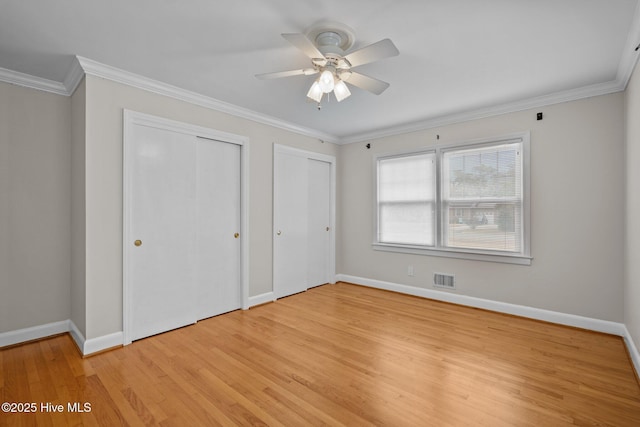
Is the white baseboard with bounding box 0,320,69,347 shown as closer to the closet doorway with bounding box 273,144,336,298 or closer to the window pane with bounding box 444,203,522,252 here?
the closet doorway with bounding box 273,144,336,298

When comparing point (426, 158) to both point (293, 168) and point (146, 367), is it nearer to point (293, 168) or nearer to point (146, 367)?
point (293, 168)

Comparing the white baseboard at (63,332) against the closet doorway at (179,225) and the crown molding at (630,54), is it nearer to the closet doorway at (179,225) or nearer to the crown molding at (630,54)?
the closet doorway at (179,225)

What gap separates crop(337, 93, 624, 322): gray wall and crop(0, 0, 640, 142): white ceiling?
1.05ft

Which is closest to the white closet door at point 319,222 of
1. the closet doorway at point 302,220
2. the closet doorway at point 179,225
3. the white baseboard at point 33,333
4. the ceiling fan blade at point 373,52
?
the closet doorway at point 302,220

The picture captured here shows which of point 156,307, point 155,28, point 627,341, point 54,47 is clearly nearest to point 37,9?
point 54,47

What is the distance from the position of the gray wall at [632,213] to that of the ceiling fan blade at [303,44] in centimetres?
262

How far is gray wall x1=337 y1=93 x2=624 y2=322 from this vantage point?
3.12 meters

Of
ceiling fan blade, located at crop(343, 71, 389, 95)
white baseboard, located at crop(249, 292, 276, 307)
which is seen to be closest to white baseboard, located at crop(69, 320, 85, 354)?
white baseboard, located at crop(249, 292, 276, 307)

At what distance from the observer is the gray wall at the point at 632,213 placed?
2.45 m

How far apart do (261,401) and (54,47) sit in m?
3.16

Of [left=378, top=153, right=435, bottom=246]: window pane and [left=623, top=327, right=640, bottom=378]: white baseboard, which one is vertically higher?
[left=378, top=153, right=435, bottom=246]: window pane

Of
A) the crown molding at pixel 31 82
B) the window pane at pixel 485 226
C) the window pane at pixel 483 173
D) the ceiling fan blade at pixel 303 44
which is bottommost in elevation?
the window pane at pixel 485 226

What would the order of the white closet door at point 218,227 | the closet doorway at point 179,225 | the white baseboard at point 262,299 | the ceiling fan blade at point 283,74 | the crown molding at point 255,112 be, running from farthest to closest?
the white baseboard at point 262,299
the white closet door at point 218,227
the closet doorway at point 179,225
the crown molding at point 255,112
the ceiling fan blade at point 283,74

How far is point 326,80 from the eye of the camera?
234 centimetres
